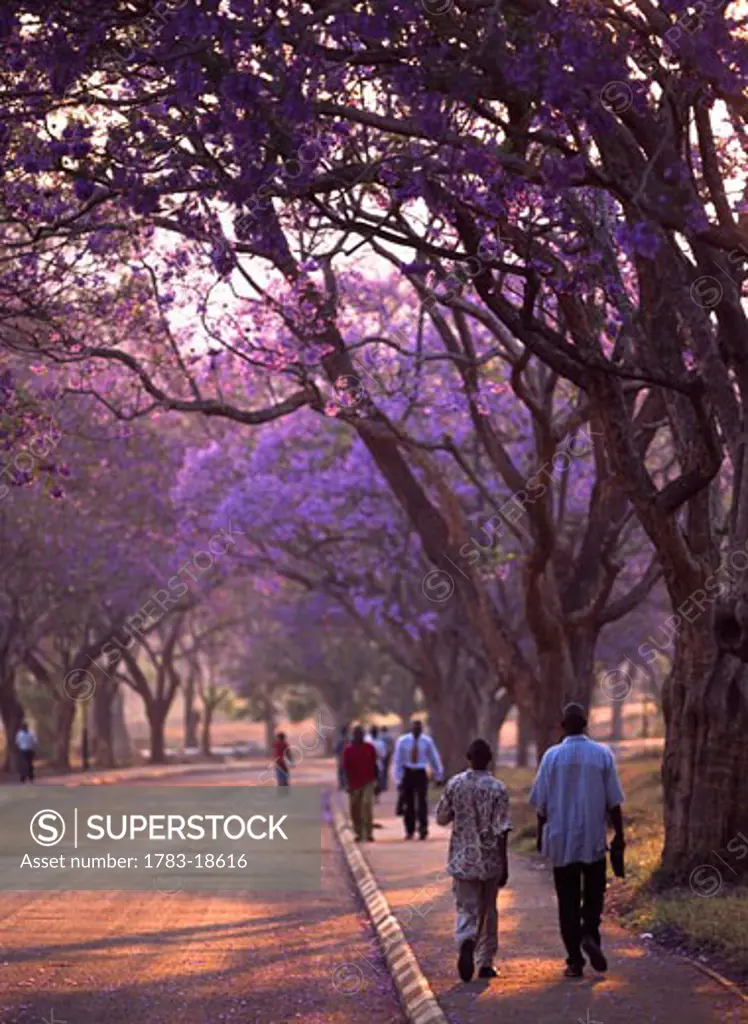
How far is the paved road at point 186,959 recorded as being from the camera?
13.1 metres

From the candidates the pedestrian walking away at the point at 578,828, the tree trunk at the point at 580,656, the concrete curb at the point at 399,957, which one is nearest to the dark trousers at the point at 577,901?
the pedestrian walking away at the point at 578,828

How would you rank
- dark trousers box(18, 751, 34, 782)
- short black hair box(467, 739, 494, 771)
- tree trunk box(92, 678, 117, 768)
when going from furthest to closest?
1. tree trunk box(92, 678, 117, 768)
2. dark trousers box(18, 751, 34, 782)
3. short black hair box(467, 739, 494, 771)

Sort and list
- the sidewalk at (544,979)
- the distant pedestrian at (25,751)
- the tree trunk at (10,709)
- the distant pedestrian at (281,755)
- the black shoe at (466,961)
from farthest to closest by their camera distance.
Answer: the tree trunk at (10,709) < the distant pedestrian at (25,751) < the distant pedestrian at (281,755) < the black shoe at (466,961) < the sidewalk at (544,979)

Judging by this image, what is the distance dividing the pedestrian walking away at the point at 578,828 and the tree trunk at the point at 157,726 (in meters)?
64.6

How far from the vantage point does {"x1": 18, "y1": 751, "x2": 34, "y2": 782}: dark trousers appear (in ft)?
170

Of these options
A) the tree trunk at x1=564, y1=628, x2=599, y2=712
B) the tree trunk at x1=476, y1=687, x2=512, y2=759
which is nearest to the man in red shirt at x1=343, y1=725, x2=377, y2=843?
the tree trunk at x1=564, y1=628, x2=599, y2=712

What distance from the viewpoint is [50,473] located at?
66.5 ft

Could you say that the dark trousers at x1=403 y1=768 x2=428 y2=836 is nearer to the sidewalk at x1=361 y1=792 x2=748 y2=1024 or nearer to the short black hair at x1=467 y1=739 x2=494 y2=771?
the sidewalk at x1=361 y1=792 x2=748 y2=1024

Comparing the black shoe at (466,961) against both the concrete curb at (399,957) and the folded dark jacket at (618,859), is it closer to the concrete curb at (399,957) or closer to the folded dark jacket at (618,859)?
the concrete curb at (399,957)

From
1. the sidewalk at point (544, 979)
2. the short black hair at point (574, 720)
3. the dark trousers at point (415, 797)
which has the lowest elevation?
the sidewalk at point (544, 979)

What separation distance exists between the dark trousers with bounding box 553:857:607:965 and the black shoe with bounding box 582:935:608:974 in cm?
6

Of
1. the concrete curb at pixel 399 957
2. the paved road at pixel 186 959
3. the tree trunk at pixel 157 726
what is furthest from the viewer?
the tree trunk at pixel 157 726

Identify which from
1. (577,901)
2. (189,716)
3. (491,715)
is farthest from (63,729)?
(577,901)

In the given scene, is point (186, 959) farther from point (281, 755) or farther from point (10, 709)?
point (10, 709)
